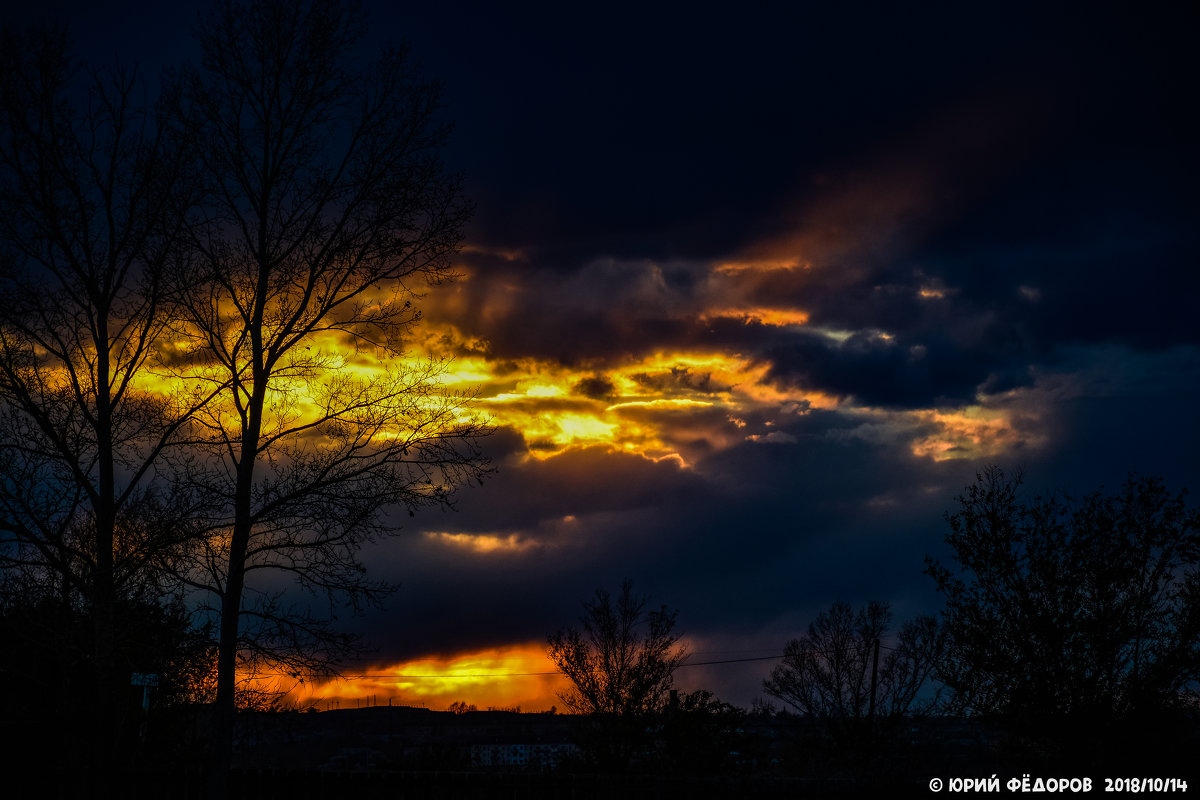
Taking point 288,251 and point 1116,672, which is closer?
point 288,251

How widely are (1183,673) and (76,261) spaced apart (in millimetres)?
20141

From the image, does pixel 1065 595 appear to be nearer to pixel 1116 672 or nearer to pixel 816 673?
pixel 1116 672

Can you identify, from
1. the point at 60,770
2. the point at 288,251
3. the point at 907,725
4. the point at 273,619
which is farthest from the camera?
the point at 907,725

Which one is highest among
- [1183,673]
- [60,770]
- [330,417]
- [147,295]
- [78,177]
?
[78,177]

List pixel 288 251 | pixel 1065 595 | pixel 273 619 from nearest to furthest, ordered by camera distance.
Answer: pixel 273 619 → pixel 288 251 → pixel 1065 595

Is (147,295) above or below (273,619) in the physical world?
above

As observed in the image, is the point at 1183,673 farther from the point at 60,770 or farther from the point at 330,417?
the point at 60,770

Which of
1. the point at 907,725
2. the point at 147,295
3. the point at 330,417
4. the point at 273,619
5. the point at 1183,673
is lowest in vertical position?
the point at 907,725

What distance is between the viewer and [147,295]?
1422 cm

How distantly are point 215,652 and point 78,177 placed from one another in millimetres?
7399

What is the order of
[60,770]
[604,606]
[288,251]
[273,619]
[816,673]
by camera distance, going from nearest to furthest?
[273,619]
[288,251]
[60,770]
[604,606]
[816,673]

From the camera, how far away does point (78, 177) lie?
14.2 metres

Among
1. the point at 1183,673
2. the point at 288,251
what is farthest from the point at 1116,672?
the point at 288,251

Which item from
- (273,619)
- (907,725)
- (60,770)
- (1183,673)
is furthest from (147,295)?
(907,725)
